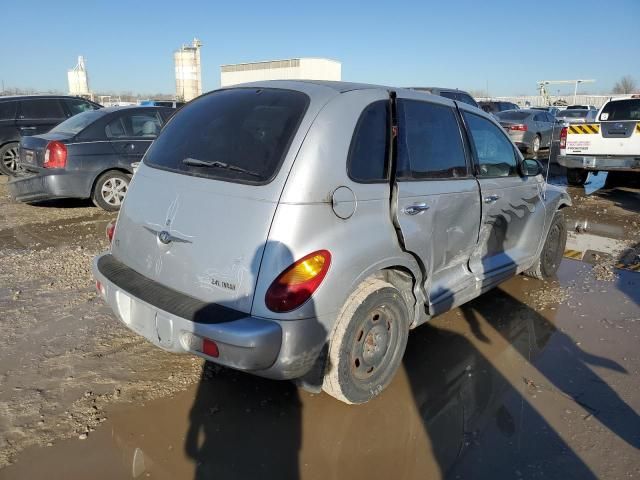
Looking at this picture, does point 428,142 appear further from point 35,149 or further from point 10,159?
point 10,159

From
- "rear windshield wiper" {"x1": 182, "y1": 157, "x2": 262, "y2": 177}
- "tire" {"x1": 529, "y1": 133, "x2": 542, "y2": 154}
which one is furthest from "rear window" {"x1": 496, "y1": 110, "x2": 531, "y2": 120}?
"rear windshield wiper" {"x1": 182, "y1": 157, "x2": 262, "y2": 177}

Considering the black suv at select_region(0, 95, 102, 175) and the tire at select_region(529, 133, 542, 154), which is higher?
the black suv at select_region(0, 95, 102, 175)

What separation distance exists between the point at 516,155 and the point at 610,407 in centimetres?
223

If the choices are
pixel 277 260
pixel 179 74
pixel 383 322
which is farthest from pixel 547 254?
pixel 179 74

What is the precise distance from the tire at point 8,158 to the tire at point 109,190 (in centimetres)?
465

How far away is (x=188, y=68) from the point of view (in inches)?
1956

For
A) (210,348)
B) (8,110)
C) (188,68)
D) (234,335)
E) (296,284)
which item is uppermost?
(188,68)

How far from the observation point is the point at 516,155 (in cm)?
439

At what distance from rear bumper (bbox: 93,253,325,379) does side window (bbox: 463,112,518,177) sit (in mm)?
2145

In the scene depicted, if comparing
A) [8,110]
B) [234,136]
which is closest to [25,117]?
[8,110]

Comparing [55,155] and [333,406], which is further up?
[55,155]

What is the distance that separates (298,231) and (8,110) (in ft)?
36.3

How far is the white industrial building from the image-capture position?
4612 centimetres

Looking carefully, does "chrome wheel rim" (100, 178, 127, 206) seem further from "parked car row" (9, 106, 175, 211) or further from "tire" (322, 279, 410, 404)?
"tire" (322, 279, 410, 404)
